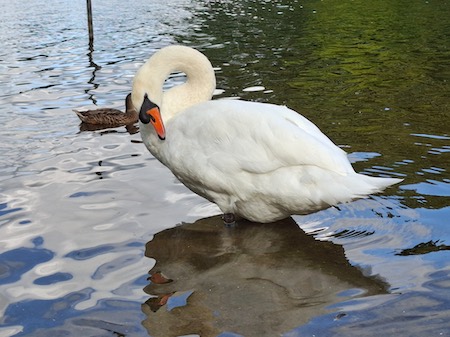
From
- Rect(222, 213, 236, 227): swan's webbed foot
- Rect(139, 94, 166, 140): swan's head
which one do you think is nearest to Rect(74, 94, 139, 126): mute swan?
Rect(139, 94, 166, 140): swan's head

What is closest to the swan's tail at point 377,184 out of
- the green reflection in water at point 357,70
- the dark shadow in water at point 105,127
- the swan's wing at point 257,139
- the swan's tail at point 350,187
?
the swan's tail at point 350,187

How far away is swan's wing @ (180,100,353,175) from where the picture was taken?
19.1 ft

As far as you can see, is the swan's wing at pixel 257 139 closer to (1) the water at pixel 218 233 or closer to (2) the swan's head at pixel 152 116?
(2) the swan's head at pixel 152 116

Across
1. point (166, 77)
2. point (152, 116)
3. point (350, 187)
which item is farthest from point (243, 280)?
point (166, 77)

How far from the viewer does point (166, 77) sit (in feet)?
21.9

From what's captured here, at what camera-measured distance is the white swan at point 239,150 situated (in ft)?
19.0

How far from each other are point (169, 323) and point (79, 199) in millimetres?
2824

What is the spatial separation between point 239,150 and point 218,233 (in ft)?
2.86

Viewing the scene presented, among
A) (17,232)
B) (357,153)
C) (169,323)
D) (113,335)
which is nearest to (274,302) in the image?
(169,323)

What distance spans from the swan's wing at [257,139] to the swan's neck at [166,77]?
380 mm

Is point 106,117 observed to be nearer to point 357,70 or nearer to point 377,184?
point 377,184

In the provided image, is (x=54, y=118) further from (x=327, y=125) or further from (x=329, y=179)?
(x=329, y=179)

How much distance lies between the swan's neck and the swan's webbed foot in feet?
3.15

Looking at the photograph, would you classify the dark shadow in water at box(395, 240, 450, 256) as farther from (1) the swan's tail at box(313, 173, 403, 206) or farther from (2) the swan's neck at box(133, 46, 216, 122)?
(2) the swan's neck at box(133, 46, 216, 122)
